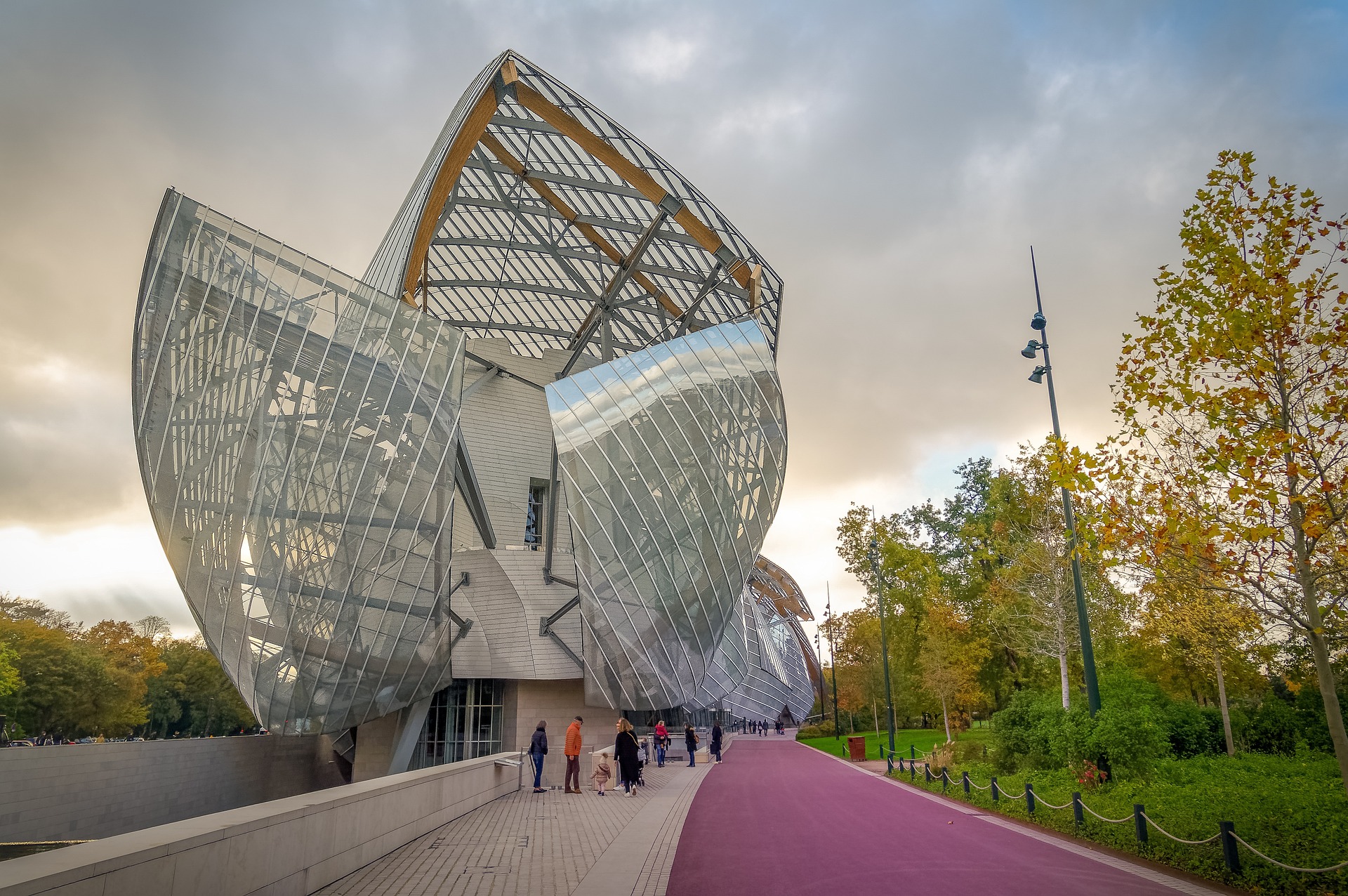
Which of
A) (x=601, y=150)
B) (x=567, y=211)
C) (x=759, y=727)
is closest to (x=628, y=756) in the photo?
(x=601, y=150)

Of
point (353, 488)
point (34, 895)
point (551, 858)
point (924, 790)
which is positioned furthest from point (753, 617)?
point (34, 895)

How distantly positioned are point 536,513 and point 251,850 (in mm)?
30620

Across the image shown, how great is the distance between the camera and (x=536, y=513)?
3684 centimetres

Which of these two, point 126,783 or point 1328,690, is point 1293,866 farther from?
point 126,783

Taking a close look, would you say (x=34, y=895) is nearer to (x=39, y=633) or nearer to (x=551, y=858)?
(x=551, y=858)

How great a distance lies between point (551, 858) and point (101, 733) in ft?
194

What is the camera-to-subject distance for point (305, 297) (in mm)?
17969

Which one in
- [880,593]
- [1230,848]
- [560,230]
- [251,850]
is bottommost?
[1230,848]

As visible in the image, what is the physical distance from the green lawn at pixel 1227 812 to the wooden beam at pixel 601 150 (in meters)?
17.9

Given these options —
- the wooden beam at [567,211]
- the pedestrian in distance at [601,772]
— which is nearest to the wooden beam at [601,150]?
the wooden beam at [567,211]

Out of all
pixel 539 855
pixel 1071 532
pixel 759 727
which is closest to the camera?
pixel 539 855

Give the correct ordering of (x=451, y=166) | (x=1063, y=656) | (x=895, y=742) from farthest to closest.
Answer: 1. (x=895, y=742)
2. (x=1063, y=656)
3. (x=451, y=166)

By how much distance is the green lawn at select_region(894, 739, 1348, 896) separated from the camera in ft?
26.8

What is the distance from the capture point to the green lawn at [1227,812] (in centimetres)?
816
